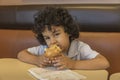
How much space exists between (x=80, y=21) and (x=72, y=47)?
530mm

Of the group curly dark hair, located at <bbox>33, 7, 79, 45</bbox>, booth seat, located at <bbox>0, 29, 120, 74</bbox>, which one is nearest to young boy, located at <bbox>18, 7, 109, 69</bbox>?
curly dark hair, located at <bbox>33, 7, 79, 45</bbox>

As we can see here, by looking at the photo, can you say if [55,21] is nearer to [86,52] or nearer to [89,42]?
[86,52]

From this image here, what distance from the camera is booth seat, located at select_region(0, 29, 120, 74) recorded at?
1.62 m

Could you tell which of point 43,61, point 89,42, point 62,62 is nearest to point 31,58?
point 43,61

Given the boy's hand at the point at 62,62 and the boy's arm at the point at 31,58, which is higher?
the boy's hand at the point at 62,62

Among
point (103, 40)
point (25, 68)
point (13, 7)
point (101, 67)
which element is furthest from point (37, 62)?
point (13, 7)

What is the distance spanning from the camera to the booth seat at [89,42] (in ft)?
5.31

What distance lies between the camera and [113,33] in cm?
171

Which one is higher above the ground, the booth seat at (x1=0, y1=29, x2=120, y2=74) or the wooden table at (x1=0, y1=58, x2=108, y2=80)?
the wooden table at (x1=0, y1=58, x2=108, y2=80)

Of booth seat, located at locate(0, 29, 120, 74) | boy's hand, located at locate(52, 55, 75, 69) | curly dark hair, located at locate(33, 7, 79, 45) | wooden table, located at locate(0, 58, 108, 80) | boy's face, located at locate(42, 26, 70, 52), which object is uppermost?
curly dark hair, located at locate(33, 7, 79, 45)

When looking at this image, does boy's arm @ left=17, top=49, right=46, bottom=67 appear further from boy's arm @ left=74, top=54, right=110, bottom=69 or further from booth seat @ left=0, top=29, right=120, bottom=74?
booth seat @ left=0, top=29, right=120, bottom=74

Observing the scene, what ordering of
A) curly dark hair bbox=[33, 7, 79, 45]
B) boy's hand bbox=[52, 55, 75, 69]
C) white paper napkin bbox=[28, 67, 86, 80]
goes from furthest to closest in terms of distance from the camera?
curly dark hair bbox=[33, 7, 79, 45], boy's hand bbox=[52, 55, 75, 69], white paper napkin bbox=[28, 67, 86, 80]

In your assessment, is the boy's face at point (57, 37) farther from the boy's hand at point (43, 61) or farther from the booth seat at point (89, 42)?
the booth seat at point (89, 42)

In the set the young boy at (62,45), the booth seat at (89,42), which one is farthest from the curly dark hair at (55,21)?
the booth seat at (89,42)
